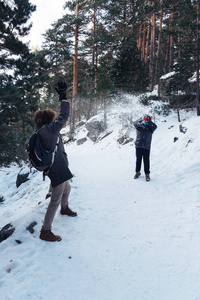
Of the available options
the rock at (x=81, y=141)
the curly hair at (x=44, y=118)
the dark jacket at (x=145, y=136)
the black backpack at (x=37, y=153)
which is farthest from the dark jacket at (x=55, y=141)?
the rock at (x=81, y=141)

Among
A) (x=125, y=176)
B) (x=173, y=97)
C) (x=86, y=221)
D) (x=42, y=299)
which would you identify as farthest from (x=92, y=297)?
(x=173, y=97)

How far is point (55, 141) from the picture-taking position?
2.77 m

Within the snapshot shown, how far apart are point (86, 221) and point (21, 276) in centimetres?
168

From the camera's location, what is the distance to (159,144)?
31.7ft

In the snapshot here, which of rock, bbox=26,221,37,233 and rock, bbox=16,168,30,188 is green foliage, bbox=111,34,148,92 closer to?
rock, bbox=16,168,30,188

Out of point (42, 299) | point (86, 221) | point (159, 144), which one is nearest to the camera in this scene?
point (42, 299)

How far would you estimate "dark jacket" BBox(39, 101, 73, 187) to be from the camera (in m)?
2.65

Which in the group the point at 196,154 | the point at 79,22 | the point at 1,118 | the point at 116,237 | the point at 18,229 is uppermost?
the point at 79,22

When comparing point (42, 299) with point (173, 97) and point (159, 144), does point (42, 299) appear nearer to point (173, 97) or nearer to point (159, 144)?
point (159, 144)

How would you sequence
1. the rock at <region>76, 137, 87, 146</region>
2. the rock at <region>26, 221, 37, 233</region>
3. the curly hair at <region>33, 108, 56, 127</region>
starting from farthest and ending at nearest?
the rock at <region>76, 137, 87, 146</region>
the rock at <region>26, 221, 37, 233</region>
the curly hair at <region>33, 108, 56, 127</region>

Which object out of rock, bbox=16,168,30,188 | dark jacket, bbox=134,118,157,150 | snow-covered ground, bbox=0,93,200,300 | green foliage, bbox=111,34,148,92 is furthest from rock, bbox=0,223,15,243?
green foliage, bbox=111,34,148,92

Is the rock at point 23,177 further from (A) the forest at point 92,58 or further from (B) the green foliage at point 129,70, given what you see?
(B) the green foliage at point 129,70

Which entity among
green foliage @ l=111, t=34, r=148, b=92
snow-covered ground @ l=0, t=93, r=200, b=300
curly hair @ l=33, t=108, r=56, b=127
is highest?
green foliage @ l=111, t=34, r=148, b=92

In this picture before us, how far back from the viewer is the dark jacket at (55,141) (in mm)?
2650
